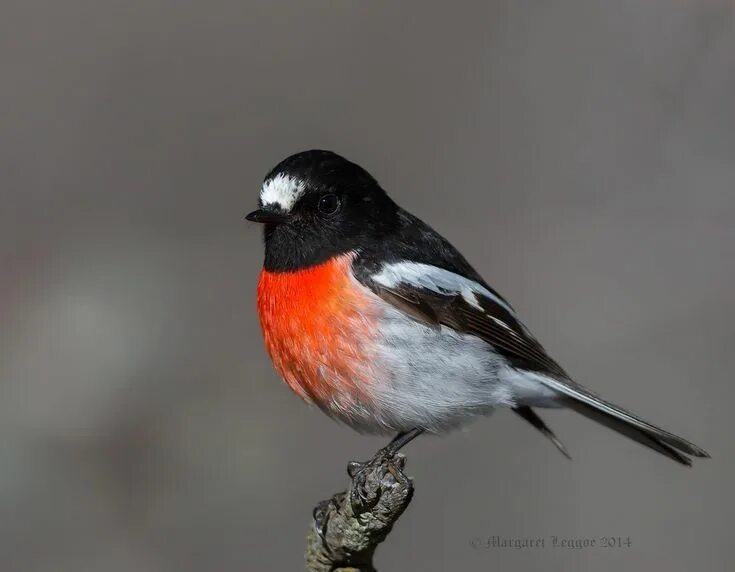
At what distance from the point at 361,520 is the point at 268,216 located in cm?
110

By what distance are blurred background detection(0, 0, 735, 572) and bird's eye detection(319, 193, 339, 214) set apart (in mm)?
1660

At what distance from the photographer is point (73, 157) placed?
5707 millimetres

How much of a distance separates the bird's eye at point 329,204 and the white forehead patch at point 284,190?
0.10 m

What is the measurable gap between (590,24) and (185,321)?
2.84 meters

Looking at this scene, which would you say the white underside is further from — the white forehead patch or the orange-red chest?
the white forehead patch

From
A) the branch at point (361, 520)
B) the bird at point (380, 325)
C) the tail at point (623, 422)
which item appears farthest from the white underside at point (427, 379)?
the branch at point (361, 520)

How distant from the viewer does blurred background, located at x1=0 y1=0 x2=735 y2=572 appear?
4746 millimetres

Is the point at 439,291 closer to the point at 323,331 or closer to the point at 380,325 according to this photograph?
the point at 380,325

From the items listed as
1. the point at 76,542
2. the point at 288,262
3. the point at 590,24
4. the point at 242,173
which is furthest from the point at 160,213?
the point at 590,24

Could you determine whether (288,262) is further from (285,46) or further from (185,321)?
(285,46)

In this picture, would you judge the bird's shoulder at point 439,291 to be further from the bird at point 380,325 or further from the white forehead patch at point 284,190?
the white forehead patch at point 284,190

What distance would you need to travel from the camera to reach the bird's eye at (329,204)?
11.8 ft

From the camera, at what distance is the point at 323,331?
3350 mm

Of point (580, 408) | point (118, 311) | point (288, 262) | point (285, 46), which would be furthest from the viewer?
point (285, 46)
